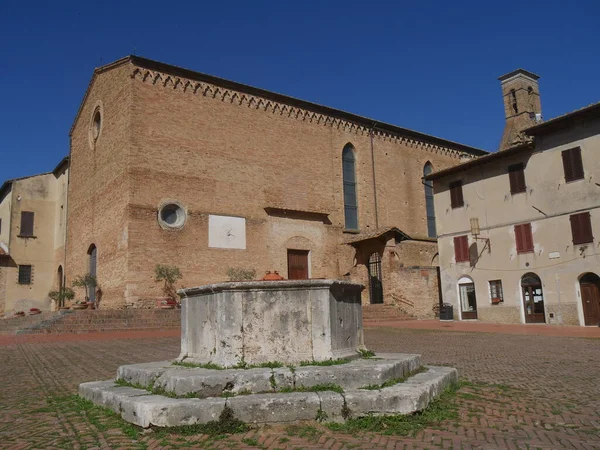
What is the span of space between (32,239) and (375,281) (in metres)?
22.5

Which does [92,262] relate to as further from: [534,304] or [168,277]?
[534,304]

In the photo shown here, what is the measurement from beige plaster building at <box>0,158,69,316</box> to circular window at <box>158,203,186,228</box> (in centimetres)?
1089

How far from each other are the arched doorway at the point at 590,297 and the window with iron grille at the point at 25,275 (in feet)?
103

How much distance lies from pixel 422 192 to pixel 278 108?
13011mm

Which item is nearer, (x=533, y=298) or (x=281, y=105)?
(x=533, y=298)

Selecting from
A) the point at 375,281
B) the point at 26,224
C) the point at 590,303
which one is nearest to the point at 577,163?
the point at 590,303

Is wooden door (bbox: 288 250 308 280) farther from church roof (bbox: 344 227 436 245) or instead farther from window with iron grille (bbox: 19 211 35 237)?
window with iron grille (bbox: 19 211 35 237)

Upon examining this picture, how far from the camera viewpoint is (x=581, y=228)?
2075 cm

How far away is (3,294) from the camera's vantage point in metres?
30.6

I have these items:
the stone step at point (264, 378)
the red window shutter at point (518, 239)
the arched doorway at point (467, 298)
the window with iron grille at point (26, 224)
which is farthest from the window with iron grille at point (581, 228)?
the window with iron grille at point (26, 224)

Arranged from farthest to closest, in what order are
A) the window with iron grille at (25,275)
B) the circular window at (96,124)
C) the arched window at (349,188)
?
the arched window at (349,188), the window with iron grille at (25,275), the circular window at (96,124)

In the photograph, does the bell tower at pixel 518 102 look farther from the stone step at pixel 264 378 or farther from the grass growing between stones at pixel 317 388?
the grass growing between stones at pixel 317 388

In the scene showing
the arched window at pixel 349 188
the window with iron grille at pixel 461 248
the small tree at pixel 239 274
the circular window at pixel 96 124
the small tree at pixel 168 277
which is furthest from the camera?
the arched window at pixel 349 188

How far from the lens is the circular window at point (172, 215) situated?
24317 mm
